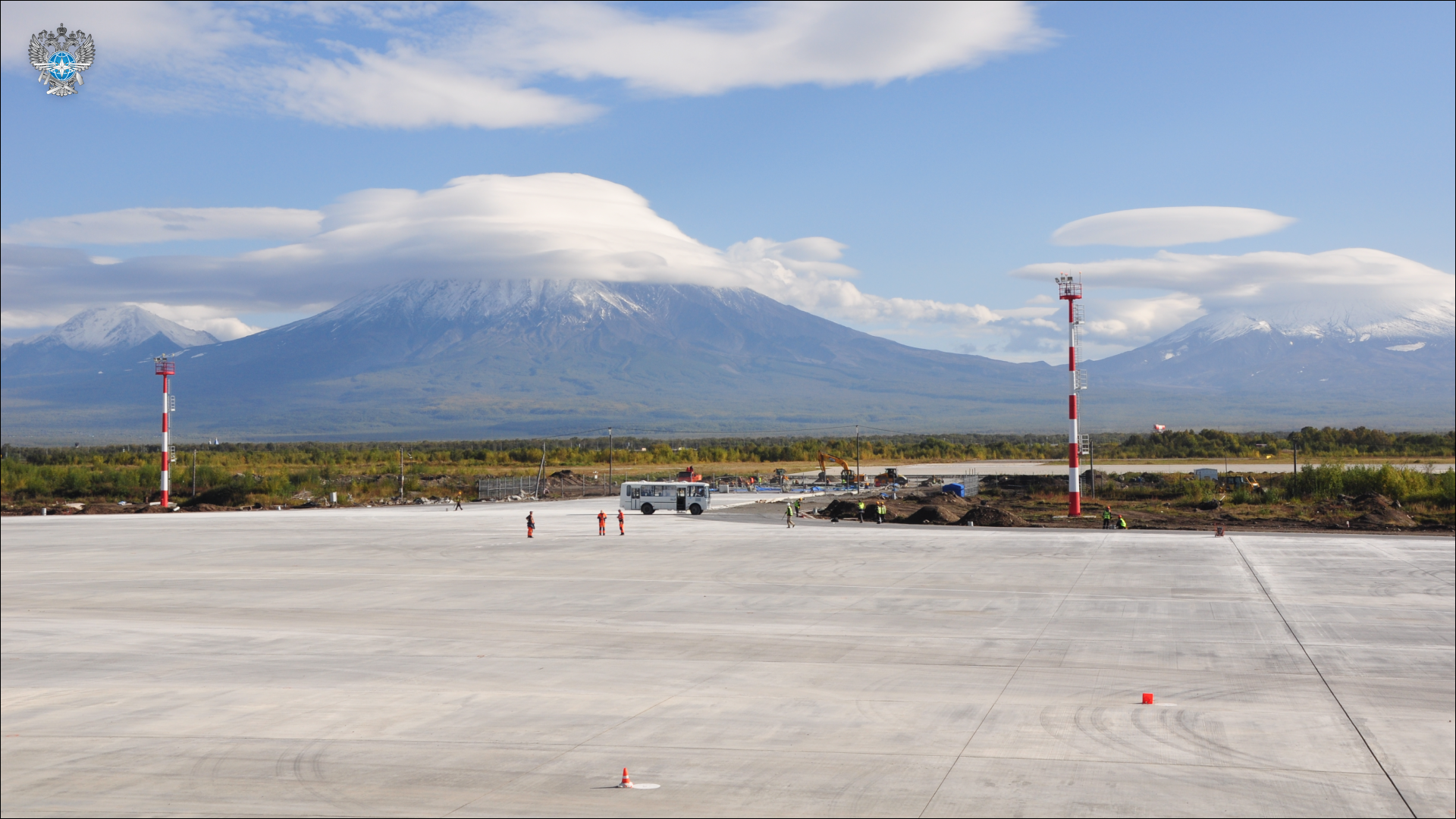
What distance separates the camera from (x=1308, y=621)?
81.9 feet

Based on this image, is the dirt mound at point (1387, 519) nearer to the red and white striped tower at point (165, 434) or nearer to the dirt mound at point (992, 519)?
the dirt mound at point (992, 519)

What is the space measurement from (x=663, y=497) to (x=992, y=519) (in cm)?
2006

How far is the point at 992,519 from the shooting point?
5425 cm

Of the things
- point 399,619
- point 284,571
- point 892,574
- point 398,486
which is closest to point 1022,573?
point 892,574

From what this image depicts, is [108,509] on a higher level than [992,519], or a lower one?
higher

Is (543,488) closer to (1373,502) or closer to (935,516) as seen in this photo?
(935,516)

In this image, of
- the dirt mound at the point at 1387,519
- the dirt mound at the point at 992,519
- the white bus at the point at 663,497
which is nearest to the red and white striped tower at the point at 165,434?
the white bus at the point at 663,497

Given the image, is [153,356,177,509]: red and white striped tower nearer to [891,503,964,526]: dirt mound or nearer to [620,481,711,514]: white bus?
[620,481,711,514]: white bus

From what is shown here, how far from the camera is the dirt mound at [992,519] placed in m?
53.5

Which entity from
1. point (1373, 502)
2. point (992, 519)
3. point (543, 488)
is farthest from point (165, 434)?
point (1373, 502)

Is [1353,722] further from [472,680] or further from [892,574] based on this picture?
[892,574]

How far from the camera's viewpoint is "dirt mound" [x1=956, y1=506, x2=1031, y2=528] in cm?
5353

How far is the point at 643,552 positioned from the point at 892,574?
10925 mm

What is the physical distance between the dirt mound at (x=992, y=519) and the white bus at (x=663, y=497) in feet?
53.6
